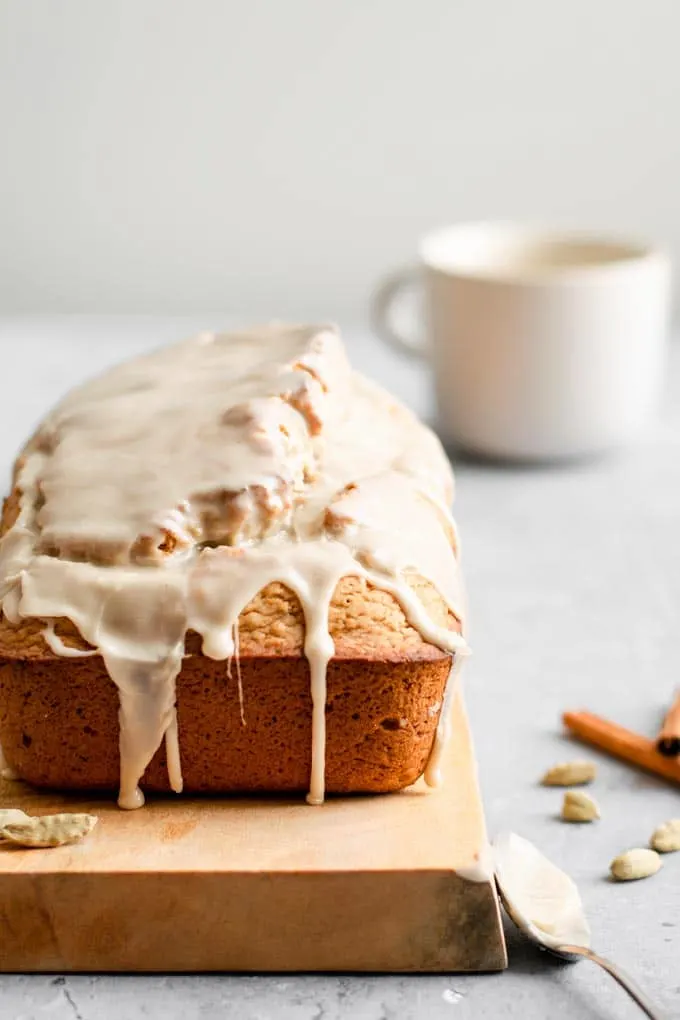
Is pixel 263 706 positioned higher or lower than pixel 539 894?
higher

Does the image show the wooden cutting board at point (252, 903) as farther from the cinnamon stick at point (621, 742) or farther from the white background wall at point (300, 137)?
the white background wall at point (300, 137)

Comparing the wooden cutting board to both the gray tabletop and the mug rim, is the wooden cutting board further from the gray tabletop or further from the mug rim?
the mug rim

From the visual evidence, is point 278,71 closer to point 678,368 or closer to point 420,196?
point 420,196

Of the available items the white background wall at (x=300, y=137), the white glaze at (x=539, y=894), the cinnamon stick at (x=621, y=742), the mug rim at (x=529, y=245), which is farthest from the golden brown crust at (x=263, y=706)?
the white background wall at (x=300, y=137)

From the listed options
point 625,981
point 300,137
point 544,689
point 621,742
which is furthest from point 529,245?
point 625,981

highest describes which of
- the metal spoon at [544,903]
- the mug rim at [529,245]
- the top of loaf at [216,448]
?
the top of loaf at [216,448]

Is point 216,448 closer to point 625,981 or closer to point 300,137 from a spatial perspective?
point 625,981
